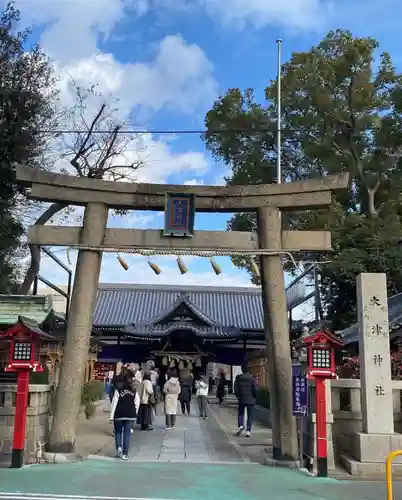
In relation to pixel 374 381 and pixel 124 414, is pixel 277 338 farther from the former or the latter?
pixel 124 414

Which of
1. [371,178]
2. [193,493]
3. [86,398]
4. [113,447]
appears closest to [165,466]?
[193,493]

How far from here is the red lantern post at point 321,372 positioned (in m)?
8.61

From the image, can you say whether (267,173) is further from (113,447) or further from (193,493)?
(193,493)

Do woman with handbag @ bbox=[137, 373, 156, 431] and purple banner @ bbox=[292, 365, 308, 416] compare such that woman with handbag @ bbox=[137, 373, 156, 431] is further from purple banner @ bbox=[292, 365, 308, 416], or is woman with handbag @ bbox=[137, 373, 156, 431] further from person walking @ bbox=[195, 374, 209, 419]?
purple banner @ bbox=[292, 365, 308, 416]

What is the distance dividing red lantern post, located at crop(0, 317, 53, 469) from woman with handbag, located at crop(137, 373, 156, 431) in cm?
462

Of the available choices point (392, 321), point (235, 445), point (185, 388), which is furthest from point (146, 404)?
point (392, 321)

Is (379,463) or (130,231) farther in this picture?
(130,231)

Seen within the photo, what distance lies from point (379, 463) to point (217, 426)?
311 inches

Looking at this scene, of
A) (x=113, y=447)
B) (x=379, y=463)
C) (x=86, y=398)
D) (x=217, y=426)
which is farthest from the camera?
(x=86, y=398)

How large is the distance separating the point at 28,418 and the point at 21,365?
48.9 inches

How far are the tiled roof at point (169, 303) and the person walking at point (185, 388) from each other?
15.2 meters

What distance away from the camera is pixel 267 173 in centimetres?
2598

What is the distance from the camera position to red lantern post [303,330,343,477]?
8.61 meters

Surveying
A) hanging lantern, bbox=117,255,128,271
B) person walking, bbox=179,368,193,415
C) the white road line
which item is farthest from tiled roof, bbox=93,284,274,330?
the white road line
